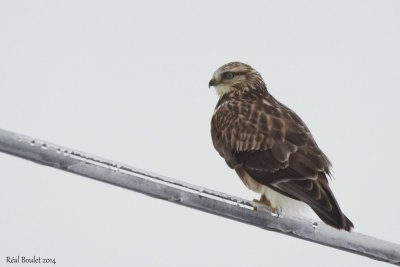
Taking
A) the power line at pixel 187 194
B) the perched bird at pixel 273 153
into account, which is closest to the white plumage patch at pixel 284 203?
the perched bird at pixel 273 153

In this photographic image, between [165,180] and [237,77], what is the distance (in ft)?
17.1

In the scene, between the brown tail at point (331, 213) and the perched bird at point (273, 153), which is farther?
the perched bird at point (273, 153)

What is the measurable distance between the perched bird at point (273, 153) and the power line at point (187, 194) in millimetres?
1156

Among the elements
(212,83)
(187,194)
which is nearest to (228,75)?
(212,83)

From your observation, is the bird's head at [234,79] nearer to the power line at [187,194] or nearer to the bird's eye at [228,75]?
the bird's eye at [228,75]

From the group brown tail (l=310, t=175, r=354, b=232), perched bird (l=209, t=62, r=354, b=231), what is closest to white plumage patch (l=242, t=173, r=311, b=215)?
perched bird (l=209, t=62, r=354, b=231)

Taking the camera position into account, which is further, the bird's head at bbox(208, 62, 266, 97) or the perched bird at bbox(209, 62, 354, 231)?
the bird's head at bbox(208, 62, 266, 97)

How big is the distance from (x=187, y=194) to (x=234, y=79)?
5039mm

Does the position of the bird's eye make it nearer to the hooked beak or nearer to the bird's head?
the bird's head

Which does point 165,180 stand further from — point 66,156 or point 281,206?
point 281,206

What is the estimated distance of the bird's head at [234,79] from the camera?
862cm

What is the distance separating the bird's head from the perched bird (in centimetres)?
34

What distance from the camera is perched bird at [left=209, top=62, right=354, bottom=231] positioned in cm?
582

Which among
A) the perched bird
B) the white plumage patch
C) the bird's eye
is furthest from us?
the bird's eye
